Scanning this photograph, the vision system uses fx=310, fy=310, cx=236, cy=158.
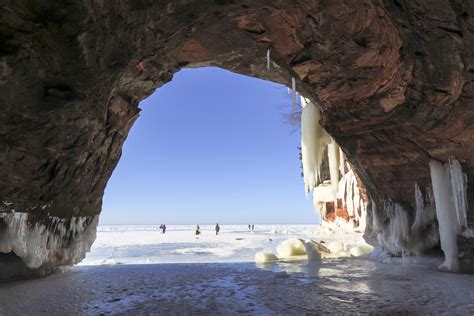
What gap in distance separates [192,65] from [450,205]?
5.57 meters

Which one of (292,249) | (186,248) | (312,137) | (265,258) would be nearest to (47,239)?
(265,258)

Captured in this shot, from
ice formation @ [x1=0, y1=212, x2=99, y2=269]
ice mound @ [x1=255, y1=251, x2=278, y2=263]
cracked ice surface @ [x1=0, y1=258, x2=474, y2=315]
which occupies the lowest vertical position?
ice mound @ [x1=255, y1=251, x2=278, y2=263]

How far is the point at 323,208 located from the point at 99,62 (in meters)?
25.0

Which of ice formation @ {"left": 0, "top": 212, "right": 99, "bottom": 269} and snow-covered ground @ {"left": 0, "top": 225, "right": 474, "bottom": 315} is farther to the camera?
ice formation @ {"left": 0, "top": 212, "right": 99, "bottom": 269}

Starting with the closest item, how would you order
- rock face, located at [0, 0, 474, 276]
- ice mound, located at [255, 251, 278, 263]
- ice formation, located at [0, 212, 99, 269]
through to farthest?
rock face, located at [0, 0, 474, 276] < ice formation, located at [0, 212, 99, 269] < ice mound, located at [255, 251, 278, 263]

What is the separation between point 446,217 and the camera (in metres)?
5.72

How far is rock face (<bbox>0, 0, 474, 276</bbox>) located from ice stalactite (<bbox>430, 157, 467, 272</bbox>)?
0.79ft

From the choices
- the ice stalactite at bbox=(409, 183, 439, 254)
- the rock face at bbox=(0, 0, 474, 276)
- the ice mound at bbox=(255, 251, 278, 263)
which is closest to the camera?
the rock face at bbox=(0, 0, 474, 276)

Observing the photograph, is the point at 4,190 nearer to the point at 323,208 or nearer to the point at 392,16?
the point at 392,16

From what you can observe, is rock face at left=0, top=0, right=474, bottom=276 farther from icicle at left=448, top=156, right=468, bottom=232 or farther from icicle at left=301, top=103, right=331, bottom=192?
icicle at left=301, top=103, right=331, bottom=192

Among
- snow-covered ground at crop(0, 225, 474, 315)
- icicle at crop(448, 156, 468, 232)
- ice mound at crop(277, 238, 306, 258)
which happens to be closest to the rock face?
icicle at crop(448, 156, 468, 232)

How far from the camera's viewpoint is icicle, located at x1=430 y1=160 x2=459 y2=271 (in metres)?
5.62

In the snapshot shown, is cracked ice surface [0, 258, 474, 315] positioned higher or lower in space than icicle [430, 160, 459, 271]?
lower

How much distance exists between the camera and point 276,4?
13.1 ft
